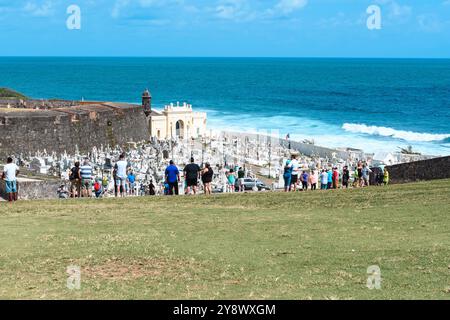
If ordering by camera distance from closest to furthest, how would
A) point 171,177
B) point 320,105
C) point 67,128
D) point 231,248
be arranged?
point 231,248
point 171,177
point 67,128
point 320,105

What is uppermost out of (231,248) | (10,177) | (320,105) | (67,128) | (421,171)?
(320,105)

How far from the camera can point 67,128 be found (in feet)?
142

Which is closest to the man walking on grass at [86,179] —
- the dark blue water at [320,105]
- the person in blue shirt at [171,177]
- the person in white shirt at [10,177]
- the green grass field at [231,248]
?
the person in blue shirt at [171,177]

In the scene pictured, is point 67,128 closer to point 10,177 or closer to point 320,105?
point 10,177

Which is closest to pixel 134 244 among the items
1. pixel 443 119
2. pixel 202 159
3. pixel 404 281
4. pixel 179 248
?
pixel 179 248

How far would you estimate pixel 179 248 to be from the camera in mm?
11344

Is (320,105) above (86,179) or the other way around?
above

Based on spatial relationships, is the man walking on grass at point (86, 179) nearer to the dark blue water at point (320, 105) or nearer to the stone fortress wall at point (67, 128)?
the stone fortress wall at point (67, 128)

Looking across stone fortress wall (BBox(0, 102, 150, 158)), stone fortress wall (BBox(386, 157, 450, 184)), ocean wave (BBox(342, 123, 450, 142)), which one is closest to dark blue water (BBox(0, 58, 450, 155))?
ocean wave (BBox(342, 123, 450, 142))

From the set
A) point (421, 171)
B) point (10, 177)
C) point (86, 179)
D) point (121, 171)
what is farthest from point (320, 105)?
point (10, 177)

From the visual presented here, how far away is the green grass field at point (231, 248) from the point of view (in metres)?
9.07

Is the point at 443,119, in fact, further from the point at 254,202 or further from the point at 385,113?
the point at 254,202

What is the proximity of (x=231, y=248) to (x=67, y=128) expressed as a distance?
3331 cm

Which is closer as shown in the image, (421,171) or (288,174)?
(288,174)
